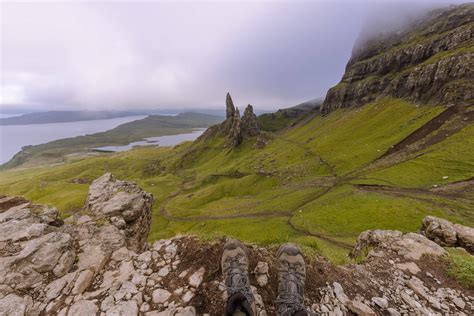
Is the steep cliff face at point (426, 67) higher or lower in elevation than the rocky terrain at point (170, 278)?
higher

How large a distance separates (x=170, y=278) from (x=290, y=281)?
4.30m

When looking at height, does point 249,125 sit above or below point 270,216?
above

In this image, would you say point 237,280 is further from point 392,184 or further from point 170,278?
point 392,184

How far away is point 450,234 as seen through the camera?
43.1ft

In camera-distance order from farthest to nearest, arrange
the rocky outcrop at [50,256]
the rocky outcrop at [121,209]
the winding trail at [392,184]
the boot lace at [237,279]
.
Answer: the winding trail at [392,184] < the rocky outcrop at [121,209] < the rocky outcrop at [50,256] < the boot lace at [237,279]

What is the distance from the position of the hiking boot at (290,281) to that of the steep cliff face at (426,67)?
126m

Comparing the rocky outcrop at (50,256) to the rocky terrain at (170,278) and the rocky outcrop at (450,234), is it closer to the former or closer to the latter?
the rocky terrain at (170,278)

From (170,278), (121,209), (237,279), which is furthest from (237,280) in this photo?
(121,209)

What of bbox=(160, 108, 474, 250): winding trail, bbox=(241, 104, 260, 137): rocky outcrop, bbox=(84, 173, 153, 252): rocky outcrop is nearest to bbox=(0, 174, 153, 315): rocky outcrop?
bbox=(84, 173, 153, 252): rocky outcrop

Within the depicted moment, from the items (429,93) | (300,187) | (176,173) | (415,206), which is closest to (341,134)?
(429,93)

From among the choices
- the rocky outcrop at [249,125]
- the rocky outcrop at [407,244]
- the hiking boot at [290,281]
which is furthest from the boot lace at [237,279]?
the rocky outcrop at [249,125]

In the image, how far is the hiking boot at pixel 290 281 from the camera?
20.1ft

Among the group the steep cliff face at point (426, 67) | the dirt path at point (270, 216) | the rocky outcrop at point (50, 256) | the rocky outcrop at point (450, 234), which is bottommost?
the dirt path at point (270, 216)

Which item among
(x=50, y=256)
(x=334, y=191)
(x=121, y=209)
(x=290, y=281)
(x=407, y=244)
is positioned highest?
(x=290, y=281)
